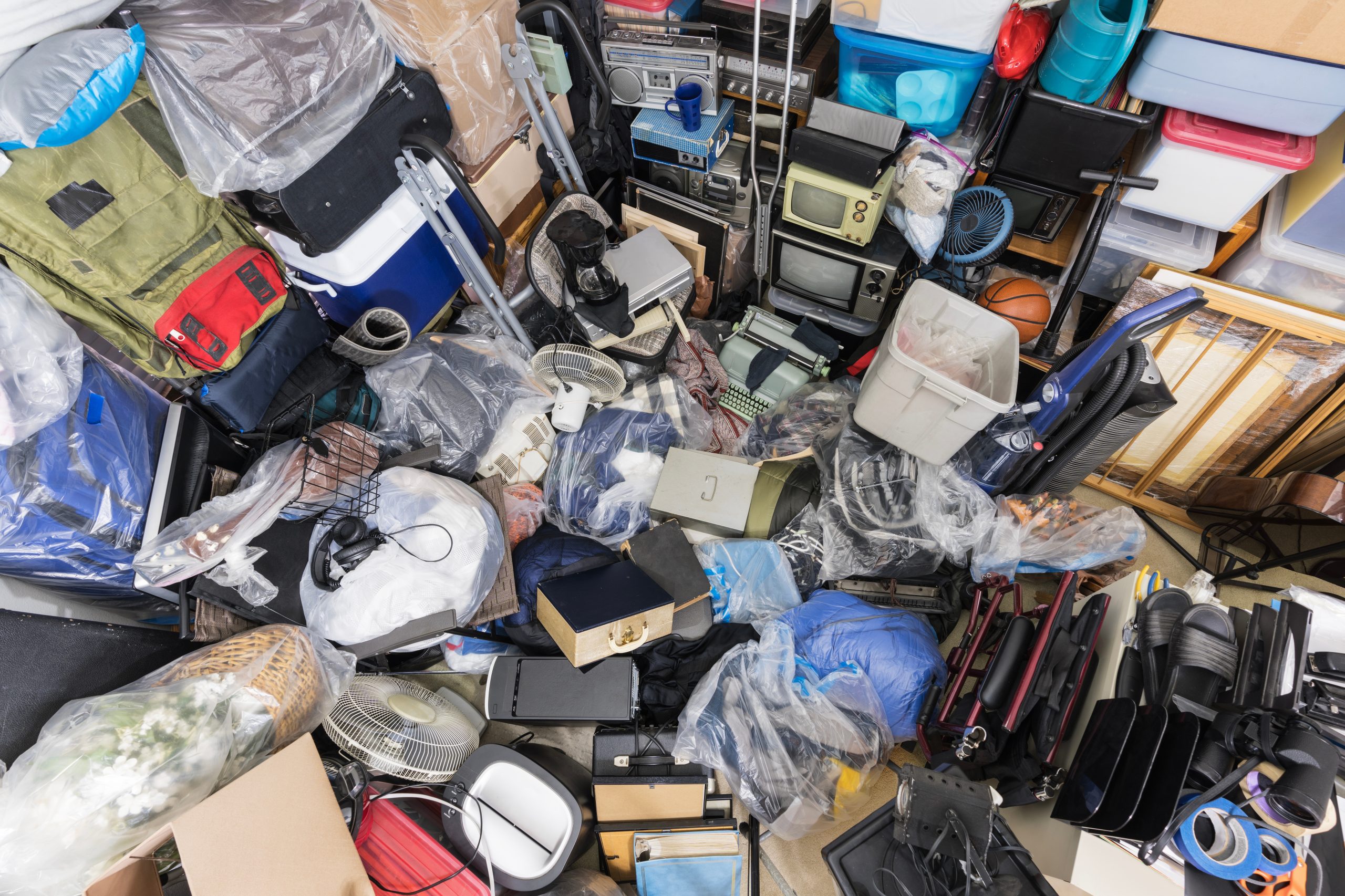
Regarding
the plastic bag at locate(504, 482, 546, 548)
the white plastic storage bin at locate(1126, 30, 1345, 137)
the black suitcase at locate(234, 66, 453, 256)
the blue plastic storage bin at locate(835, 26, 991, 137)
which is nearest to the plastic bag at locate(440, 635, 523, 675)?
the plastic bag at locate(504, 482, 546, 548)

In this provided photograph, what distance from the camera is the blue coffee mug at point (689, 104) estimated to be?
2.22 metres

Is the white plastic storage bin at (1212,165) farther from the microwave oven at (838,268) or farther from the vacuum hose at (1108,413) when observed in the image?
the microwave oven at (838,268)

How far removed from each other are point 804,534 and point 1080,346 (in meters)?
0.94

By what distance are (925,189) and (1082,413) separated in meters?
0.80

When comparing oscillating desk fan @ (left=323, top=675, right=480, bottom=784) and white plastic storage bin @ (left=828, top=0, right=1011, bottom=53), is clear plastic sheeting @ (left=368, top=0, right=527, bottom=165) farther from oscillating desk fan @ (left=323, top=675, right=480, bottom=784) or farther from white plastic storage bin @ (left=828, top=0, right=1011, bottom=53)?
oscillating desk fan @ (left=323, top=675, right=480, bottom=784)

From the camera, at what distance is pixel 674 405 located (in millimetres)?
2287

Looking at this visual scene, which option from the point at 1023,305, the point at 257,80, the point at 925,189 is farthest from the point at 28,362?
the point at 1023,305

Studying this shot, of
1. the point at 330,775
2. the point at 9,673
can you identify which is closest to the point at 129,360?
the point at 9,673

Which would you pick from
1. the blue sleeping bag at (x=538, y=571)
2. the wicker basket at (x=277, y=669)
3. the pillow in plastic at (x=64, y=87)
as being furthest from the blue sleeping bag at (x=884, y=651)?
the pillow in plastic at (x=64, y=87)

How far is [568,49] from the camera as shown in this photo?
2.42m

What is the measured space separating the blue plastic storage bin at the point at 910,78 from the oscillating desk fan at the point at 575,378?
1175 mm

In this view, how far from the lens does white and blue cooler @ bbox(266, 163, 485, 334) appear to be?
6.49ft

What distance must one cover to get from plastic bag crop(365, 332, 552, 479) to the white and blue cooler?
167 millimetres

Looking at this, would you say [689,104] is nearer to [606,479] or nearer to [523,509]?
[606,479]
